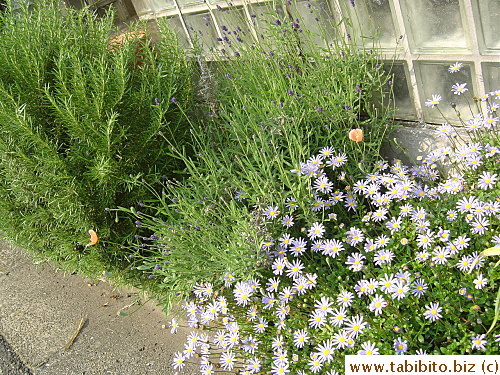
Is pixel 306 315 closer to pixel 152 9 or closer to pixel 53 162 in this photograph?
pixel 53 162

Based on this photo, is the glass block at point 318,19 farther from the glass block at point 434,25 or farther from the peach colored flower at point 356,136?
the peach colored flower at point 356,136

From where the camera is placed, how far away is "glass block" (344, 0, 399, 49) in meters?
2.63

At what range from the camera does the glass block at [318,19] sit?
2.84 metres

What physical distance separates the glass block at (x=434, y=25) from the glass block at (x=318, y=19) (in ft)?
1.22

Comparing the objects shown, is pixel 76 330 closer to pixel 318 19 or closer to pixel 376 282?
pixel 376 282

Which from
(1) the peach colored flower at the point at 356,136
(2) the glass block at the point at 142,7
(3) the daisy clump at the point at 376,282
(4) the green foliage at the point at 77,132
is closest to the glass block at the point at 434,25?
(3) the daisy clump at the point at 376,282

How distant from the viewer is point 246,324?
7.56 ft

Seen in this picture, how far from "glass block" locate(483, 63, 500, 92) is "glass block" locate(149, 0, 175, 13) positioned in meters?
2.09

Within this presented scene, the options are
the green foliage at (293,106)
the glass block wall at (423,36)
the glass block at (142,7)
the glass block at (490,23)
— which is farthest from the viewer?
the glass block at (142,7)

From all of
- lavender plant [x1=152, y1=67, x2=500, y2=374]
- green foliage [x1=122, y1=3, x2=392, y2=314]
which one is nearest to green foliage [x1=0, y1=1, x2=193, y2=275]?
green foliage [x1=122, y1=3, x2=392, y2=314]

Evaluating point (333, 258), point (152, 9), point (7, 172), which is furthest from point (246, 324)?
point (152, 9)

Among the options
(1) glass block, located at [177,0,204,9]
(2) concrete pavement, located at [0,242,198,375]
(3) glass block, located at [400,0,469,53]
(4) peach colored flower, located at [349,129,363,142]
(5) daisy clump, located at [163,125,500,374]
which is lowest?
(2) concrete pavement, located at [0,242,198,375]

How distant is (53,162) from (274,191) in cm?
105

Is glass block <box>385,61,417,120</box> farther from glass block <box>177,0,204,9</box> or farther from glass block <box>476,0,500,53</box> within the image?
glass block <box>177,0,204,9</box>
